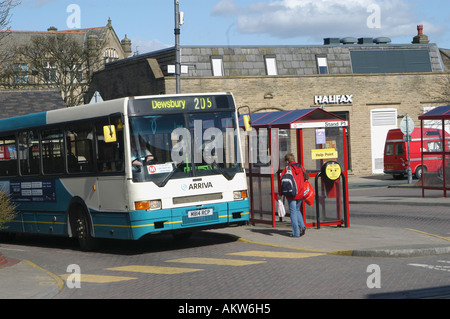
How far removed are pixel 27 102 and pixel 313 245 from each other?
23233 mm

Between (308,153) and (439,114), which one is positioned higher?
(439,114)

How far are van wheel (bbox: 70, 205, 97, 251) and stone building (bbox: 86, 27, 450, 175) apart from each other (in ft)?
91.4

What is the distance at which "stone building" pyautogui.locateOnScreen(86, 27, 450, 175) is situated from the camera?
44656 mm

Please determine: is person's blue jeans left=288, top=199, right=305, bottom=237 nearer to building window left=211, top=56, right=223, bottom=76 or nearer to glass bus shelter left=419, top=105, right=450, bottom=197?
glass bus shelter left=419, top=105, right=450, bottom=197

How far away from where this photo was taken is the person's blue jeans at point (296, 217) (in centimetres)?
1510

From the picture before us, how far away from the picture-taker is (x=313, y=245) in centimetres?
1399

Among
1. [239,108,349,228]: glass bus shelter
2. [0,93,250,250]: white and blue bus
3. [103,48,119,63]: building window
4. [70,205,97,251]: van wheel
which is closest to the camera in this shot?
[0,93,250,250]: white and blue bus

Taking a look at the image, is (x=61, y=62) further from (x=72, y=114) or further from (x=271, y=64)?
(x=72, y=114)

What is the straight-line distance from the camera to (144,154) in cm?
1388

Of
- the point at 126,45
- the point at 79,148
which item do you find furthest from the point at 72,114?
the point at 126,45

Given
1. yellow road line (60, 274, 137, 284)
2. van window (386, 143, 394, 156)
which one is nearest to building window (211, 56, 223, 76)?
van window (386, 143, 394, 156)
